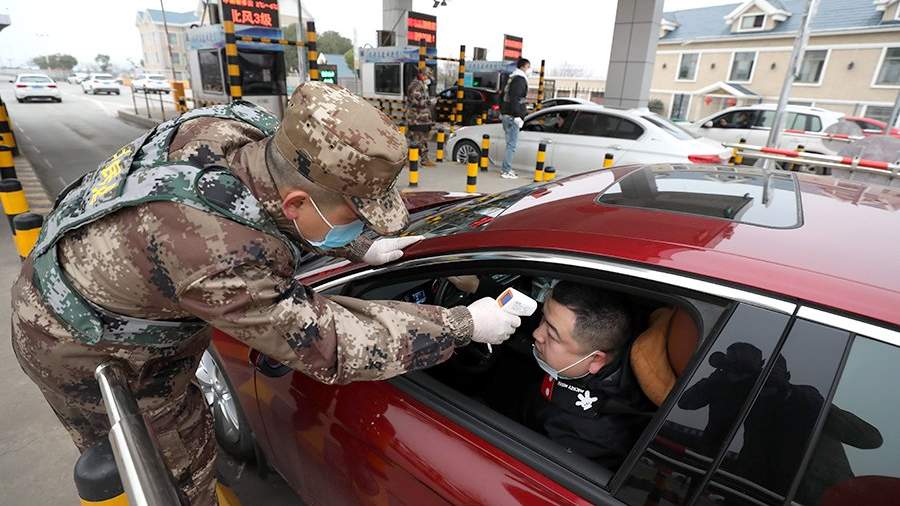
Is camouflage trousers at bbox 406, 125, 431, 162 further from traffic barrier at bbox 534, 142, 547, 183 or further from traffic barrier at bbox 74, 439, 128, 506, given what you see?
traffic barrier at bbox 74, 439, 128, 506

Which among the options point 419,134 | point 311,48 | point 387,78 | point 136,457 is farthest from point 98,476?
point 387,78

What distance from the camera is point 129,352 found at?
136 cm

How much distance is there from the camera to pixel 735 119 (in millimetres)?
11938

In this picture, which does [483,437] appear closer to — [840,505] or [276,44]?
[840,505]

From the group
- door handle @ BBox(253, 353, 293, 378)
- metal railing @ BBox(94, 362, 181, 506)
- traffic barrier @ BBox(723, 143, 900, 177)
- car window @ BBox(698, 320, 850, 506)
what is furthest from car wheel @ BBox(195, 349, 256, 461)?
traffic barrier @ BBox(723, 143, 900, 177)

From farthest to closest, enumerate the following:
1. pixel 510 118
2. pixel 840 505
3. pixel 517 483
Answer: pixel 510 118 → pixel 517 483 → pixel 840 505

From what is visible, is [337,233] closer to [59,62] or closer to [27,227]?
[27,227]

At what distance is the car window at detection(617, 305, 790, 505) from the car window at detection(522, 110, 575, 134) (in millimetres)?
7488

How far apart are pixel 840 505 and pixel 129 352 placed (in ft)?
5.50

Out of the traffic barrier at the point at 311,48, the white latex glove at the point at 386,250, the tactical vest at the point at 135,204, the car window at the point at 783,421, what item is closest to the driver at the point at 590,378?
the car window at the point at 783,421

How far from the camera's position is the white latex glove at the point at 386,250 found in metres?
1.63

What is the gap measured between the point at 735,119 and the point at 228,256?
13615 millimetres

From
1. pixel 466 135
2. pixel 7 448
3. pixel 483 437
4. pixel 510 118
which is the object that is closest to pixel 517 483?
pixel 483 437

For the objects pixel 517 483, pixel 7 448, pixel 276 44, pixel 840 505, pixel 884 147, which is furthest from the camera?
pixel 276 44
